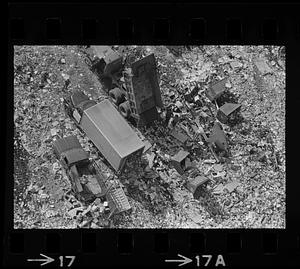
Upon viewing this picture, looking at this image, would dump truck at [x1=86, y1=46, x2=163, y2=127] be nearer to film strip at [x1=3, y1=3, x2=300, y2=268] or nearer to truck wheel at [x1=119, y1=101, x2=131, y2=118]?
truck wheel at [x1=119, y1=101, x2=131, y2=118]

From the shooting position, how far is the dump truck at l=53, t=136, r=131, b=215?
6.52m

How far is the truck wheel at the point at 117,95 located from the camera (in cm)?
659

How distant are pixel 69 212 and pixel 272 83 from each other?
3.28 metres

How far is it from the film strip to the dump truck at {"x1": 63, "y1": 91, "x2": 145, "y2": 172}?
82 cm

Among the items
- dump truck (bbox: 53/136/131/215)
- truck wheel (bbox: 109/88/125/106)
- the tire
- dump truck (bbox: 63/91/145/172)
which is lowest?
dump truck (bbox: 53/136/131/215)

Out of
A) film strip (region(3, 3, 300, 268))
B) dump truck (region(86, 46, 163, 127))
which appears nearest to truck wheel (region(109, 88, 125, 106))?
dump truck (region(86, 46, 163, 127))

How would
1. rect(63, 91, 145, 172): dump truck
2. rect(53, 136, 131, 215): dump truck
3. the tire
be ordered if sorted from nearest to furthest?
rect(63, 91, 145, 172): dump truck < rect(53, 136, 131, 215): dump truck < the tire

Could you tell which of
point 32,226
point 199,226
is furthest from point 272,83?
point 32,226
